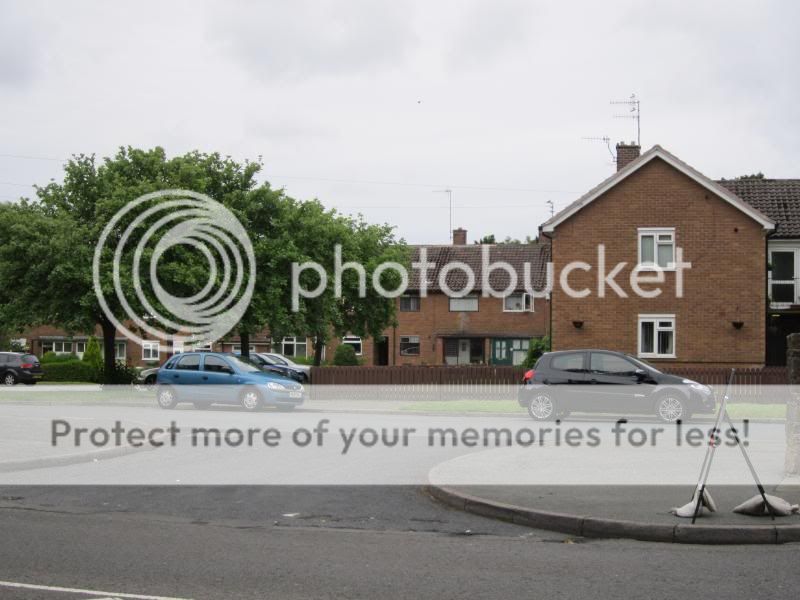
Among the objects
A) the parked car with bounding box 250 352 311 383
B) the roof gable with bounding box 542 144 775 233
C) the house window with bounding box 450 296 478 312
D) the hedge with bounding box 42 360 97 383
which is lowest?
the hedge with bounding box 42 360 97 383

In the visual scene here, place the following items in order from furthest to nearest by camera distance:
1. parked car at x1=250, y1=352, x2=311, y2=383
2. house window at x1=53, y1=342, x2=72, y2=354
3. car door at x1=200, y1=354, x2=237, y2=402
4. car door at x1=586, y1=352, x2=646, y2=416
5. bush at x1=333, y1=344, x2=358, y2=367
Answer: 1. house window at x1=53, y1=342, x2=72, y2=354
2. bush at x1=333, y1=344, x2=358, y2=367
3. parked car at x1=250, y1=352, x2=311, y2=383
4. car door at x1=200, y1=354, x2=237, y2=402
5. car door at x1=586, y1=352, x2=646, y2=416

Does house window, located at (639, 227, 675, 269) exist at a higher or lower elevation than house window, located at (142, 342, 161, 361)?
higher

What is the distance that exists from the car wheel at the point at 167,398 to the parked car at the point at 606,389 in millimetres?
10238

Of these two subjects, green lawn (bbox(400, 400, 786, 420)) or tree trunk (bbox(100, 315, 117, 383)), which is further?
tree trunk (bbox(100, 315, 117, 383))

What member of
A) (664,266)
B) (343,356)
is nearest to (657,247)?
(664,266)

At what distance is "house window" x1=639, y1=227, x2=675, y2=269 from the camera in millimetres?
35156

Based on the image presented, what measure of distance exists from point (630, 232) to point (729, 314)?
171 inches

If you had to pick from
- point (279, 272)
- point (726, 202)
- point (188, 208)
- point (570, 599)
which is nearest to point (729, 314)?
point (726, 202)

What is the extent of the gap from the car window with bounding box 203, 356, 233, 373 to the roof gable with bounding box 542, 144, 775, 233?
13377 mm

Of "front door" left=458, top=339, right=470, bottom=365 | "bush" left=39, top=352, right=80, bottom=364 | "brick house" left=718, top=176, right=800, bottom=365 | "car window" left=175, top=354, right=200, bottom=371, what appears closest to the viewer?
"car window" left=175, top=354, right=200, bottom=371

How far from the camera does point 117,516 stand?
10531 millimetres

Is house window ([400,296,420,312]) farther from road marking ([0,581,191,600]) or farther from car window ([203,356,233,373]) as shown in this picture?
road marking ([0,581,191,600])

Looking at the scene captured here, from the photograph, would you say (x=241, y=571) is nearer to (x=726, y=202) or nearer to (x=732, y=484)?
(x=732, y=484)

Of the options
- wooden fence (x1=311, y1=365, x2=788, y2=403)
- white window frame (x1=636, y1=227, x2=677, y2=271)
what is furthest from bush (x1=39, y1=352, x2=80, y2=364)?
white window frame (x1=636, y1=227, x2=677, y2=271)
